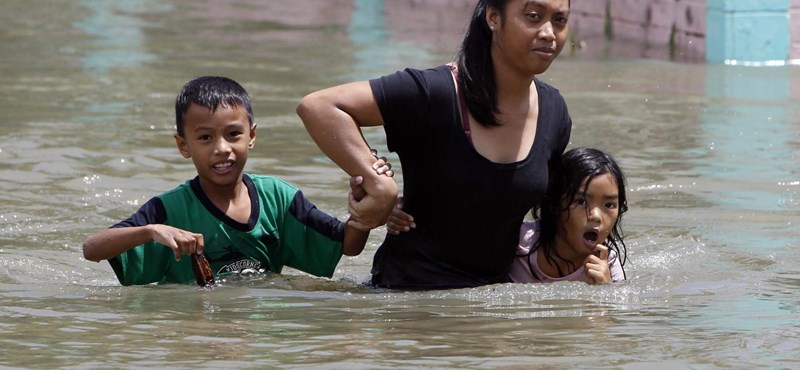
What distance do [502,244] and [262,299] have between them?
0.85 meters

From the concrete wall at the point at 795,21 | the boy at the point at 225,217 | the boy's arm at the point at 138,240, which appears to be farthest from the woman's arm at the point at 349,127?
the concrete wall at the point at 795,21

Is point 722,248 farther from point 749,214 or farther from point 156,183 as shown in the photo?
point 156,183

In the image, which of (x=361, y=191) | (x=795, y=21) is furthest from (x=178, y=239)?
(x=795, y=21)

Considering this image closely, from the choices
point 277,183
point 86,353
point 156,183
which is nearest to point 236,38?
point 156,183

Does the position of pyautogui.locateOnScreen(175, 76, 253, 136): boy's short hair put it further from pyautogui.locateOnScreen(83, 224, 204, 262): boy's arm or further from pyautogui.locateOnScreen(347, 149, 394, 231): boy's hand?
pyautogui.locateOnScreen(347, 149, 394, 231): boy's hand

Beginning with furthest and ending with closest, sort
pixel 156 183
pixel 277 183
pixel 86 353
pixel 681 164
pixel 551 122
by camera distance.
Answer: pixel 681 164 < pixel 156 183 < pixel 277 183 < pixel 551 122 < pixel 86 353

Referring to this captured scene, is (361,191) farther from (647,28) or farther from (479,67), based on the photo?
(647,28)

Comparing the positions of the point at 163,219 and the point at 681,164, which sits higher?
the point at 163,219

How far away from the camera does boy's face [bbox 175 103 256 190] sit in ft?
17.4

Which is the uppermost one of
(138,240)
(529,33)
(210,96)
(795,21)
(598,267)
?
(529,33)

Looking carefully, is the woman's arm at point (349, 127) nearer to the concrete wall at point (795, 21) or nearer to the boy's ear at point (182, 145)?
the boy's ear at point (182, 145)

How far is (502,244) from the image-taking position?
5199mm

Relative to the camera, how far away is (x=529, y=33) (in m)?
4.96

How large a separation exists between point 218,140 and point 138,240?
0.48 m
